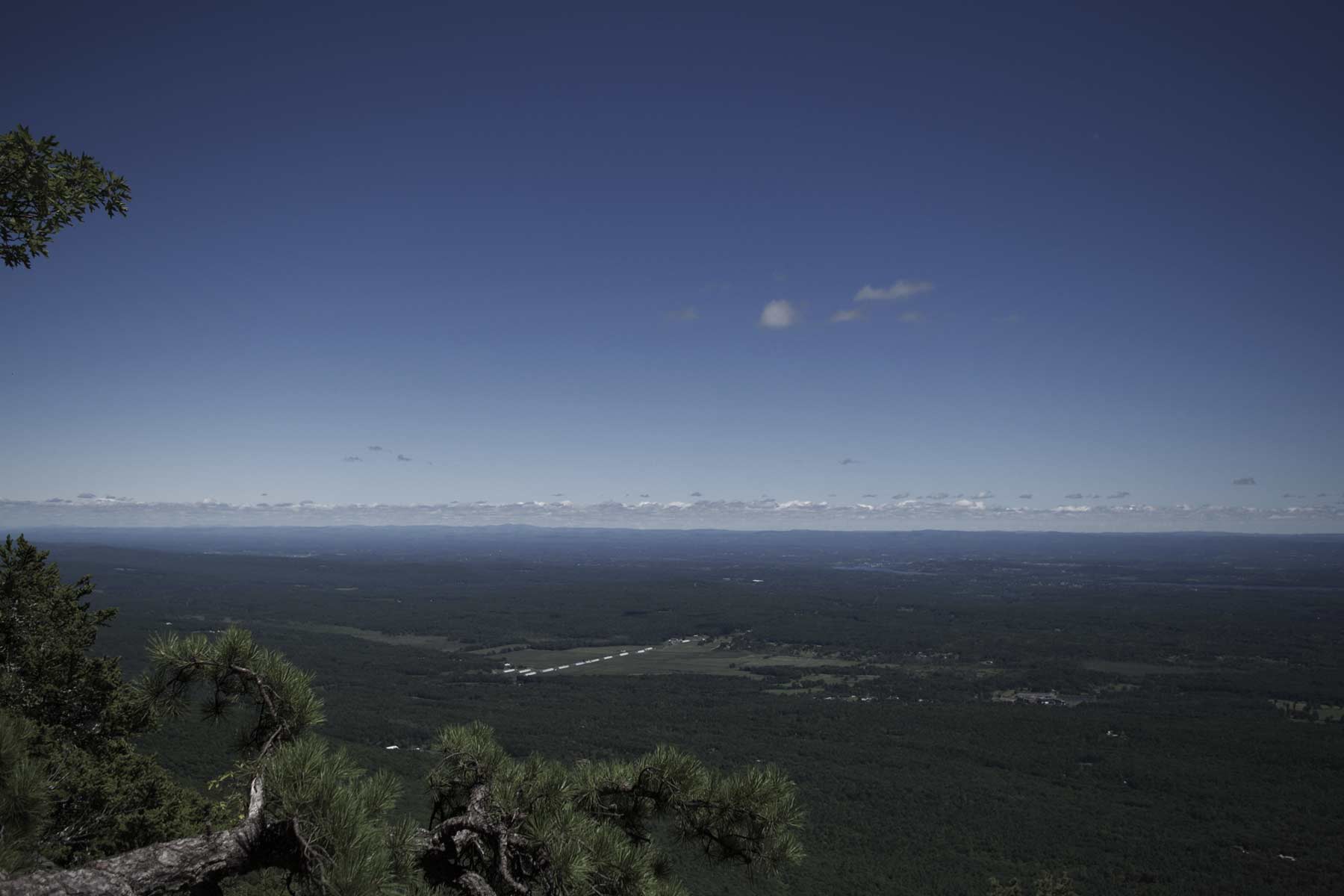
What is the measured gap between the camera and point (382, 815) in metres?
3.43

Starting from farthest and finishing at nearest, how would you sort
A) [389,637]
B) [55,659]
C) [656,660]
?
1. [389,637]
2. [656,660]
3. [55,659]

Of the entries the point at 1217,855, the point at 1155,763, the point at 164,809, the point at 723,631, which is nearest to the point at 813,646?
the point at 723,631

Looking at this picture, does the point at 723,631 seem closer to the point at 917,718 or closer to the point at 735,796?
the point at 917,718

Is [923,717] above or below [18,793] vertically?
below

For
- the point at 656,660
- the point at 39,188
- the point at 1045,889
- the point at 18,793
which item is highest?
the point at 39,188

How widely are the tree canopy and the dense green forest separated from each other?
5.33 metres

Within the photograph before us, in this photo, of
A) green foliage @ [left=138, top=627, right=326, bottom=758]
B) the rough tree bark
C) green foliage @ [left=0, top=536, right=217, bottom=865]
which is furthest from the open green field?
the rough tree bark

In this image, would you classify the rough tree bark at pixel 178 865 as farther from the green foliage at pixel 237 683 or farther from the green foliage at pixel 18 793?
the green foliage at pixel 18 793

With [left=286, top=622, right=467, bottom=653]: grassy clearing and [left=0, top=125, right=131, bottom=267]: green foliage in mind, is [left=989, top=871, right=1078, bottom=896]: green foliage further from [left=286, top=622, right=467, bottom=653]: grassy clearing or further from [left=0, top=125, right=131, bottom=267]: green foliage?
[left=286, top=622, right=467, bottom=653]: grassy clearing

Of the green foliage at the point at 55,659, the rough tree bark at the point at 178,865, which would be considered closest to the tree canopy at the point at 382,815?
the rough tree bark at the point at 178,865

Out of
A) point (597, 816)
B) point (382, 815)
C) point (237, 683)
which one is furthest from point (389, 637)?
point (382, 815)

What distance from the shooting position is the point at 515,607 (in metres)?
190

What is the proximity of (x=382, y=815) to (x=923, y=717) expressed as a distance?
322 feet

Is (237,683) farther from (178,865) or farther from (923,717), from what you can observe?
(923,717)
